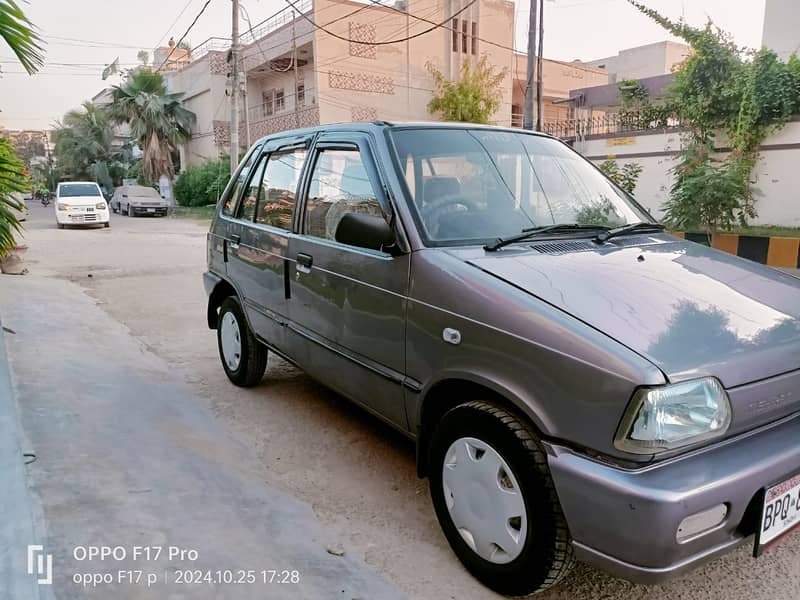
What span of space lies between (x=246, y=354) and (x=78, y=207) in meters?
17.4

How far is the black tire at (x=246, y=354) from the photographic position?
4.23 meters

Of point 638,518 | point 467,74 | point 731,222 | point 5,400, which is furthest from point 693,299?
point 467,74

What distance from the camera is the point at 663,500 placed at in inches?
66.0

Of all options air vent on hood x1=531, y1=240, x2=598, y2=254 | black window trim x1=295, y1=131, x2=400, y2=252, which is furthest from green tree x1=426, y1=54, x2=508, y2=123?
air vent on hood x1=531, y1=240, x2=598, y2=254

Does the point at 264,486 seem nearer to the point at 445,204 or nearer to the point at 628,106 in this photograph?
the point at 445,204

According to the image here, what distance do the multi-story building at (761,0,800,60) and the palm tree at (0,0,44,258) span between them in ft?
50.5

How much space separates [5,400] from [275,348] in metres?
1.67

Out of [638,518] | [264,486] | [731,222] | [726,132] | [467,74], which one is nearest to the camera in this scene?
[638,518]

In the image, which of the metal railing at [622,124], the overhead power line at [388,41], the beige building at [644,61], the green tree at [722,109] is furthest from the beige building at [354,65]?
the green tree at [722,109]

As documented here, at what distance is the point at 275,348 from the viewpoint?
3.84 meters

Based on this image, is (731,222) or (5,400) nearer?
(5,400)

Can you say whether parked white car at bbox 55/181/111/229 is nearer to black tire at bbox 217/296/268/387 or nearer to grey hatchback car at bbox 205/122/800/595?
black tire at bbox 217/296/268/387

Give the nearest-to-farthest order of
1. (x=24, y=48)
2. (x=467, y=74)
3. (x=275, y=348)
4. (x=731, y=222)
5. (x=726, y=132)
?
(x=24, y=48) → (x=275, y=348) → (x=731, y=222) → (x=726, y=132) → (x=467, y=74)

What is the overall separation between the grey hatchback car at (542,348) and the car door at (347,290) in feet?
0.04
